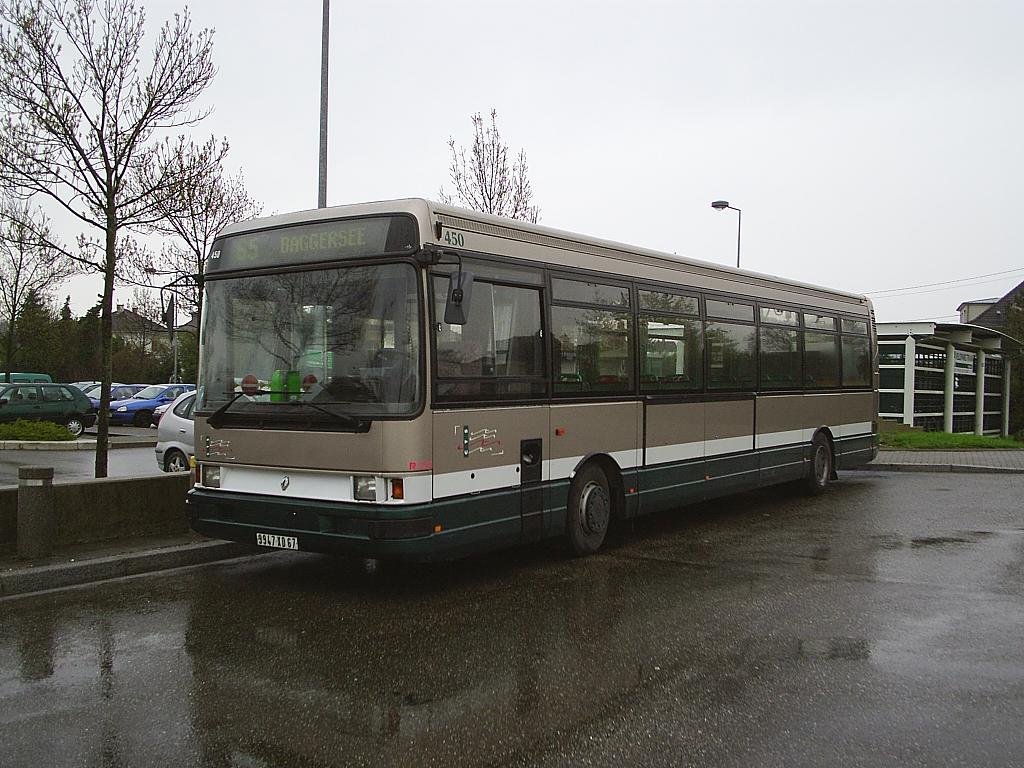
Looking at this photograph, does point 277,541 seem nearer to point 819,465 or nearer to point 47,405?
point 819,465

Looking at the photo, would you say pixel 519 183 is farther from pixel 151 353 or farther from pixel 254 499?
pixel 151 353

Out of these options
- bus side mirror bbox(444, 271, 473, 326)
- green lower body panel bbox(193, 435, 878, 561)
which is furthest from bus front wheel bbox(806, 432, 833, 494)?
bus side mirror bbox(444, 271, 473, 326)

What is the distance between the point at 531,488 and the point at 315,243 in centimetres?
284

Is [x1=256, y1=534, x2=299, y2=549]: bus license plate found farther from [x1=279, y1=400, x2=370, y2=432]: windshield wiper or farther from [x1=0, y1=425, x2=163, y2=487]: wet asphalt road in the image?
[x1=0, y1=425, x2=163, y2=487]: wet asphalt road

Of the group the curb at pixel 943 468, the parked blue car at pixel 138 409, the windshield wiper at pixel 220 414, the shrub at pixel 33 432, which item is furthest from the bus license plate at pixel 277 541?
the parked blue car at pixel 138 409

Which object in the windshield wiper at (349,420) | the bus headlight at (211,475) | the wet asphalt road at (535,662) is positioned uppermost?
the windshield wiper at (349,420)

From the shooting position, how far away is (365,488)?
746 cm

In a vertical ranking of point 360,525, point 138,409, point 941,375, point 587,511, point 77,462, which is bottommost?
point 77,462

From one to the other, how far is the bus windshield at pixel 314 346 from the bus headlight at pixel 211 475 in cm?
47

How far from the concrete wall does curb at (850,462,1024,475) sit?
12875 millimetres

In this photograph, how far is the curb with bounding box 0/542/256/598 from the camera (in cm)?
788

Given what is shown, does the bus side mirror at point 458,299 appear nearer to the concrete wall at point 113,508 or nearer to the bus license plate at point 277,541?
the bus license plate at point 277,541

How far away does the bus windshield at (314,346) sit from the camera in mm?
7441

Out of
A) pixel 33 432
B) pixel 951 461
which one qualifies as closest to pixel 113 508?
pixel 33 432
